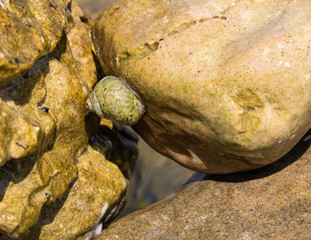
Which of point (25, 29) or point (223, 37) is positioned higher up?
point (25, 29)

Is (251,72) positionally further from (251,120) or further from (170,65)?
(170,65)

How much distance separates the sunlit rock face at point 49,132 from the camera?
7.12 feet

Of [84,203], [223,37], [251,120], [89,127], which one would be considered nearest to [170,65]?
[223,37]

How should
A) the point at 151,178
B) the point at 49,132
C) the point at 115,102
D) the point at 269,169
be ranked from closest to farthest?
1. the point at 49,132
2. the point at 115,102
3. the point at 269,169
4. the point at 151,178

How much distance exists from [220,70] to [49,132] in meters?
1.27

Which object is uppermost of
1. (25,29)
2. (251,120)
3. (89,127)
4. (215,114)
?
(25,29)

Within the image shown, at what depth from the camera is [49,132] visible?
2447mm

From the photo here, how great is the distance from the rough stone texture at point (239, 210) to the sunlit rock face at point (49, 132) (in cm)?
35

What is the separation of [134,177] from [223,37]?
6.03 ft

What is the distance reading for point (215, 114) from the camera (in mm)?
2521

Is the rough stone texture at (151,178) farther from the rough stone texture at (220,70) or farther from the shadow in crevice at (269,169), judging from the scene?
the rough stone texture at (220,70)

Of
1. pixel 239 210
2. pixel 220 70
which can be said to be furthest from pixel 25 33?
pixel 239 210

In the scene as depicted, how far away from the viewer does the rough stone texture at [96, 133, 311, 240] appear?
260 centimetres

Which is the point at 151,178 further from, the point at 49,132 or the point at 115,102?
the point at 49,132
